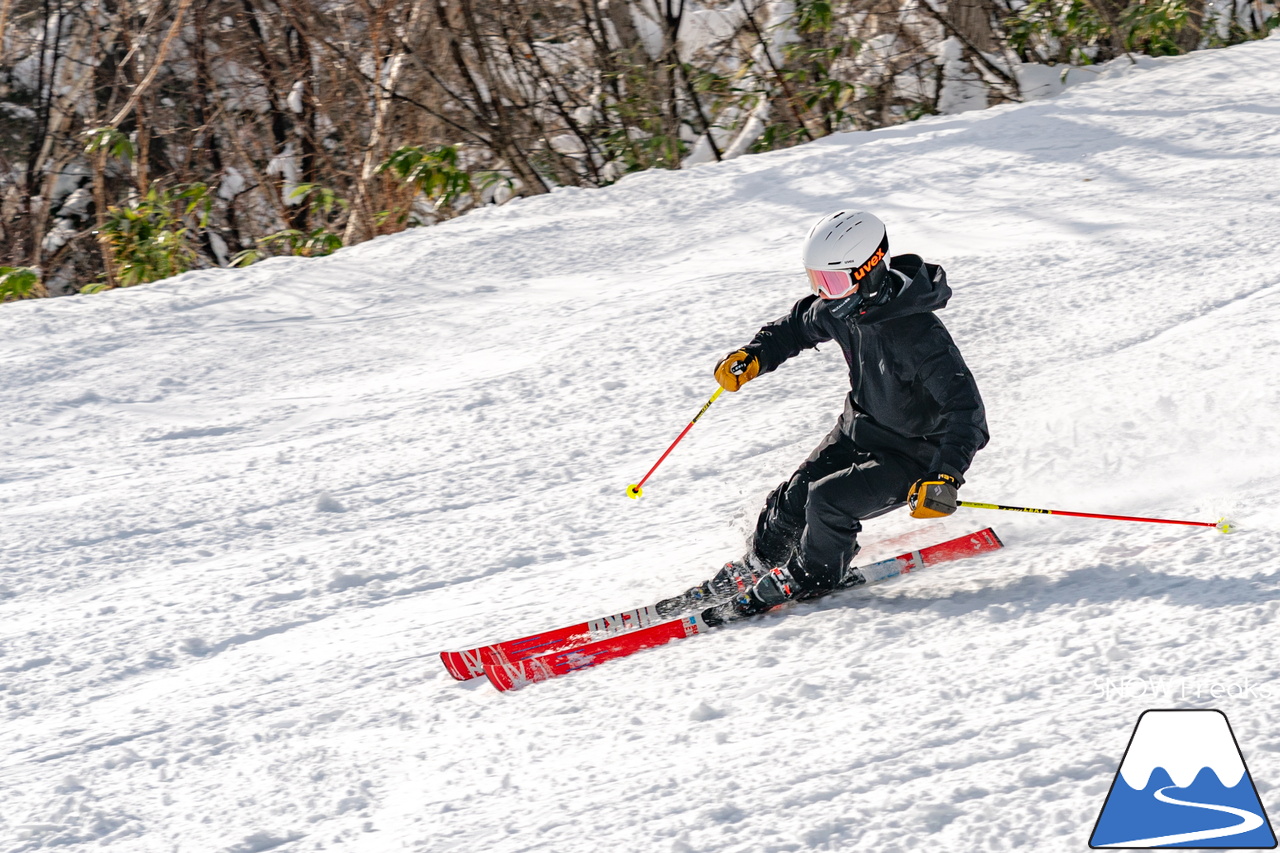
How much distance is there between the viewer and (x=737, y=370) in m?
3.52

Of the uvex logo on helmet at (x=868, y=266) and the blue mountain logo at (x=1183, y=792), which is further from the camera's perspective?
the uvex logo on helmet at (x=868, y=266)

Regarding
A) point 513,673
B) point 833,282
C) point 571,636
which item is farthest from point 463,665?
point 833,282

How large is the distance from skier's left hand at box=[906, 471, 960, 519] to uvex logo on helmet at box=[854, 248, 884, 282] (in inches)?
24.3

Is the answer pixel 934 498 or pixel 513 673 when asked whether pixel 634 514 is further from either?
pixel 934 498

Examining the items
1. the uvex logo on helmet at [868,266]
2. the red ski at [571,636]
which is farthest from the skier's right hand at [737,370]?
the red ski at [571,636]

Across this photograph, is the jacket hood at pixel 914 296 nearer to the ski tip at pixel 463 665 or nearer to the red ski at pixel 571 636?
the red ski at pixel 571 636

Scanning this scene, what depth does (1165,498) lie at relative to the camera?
138 inches

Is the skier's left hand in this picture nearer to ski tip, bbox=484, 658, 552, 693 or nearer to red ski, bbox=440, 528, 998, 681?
red ski, bbox=440, 528, 998, 681

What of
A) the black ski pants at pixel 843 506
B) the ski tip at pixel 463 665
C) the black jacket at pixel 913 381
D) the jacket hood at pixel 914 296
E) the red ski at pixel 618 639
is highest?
the jacket hood at pixel 914 296

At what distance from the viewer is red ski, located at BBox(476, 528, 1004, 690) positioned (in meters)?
3.02

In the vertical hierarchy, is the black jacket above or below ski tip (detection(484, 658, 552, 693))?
above

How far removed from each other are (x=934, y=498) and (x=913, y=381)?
403 millimetres

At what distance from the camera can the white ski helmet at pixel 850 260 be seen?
10.2ft

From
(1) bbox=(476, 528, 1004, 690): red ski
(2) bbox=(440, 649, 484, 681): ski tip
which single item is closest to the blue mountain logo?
(1) bbox=(476, 528, 1004, 690): red ski
